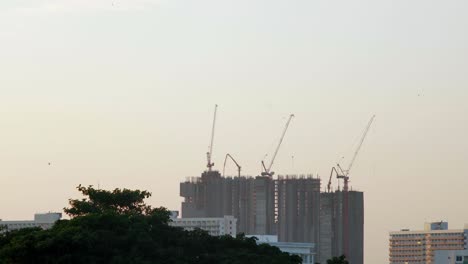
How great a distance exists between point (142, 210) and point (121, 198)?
2.63 metres

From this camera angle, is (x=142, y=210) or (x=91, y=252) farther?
(x=142, y=210)

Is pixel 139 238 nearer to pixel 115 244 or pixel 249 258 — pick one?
pixel 115 244

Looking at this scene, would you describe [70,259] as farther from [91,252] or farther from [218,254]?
[218,254]

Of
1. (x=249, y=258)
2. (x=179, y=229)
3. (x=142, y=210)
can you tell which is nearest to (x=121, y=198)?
(x=142, y=210)

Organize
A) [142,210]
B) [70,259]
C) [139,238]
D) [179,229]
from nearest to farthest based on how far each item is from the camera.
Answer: [70,259]
[139,238]
[179,229]
[142,210]

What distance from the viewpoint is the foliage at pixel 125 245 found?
121 m

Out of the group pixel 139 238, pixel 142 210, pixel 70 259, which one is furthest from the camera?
pixel 142 210

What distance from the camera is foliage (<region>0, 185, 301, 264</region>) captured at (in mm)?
121375

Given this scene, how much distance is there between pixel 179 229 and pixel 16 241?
20983mm

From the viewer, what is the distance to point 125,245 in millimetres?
128625

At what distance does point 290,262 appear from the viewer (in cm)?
13600

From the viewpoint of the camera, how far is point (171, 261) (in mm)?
128875

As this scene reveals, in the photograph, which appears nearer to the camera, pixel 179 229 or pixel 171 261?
pixel 171 261

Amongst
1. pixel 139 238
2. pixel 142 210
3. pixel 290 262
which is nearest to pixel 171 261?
pixel 139 238
